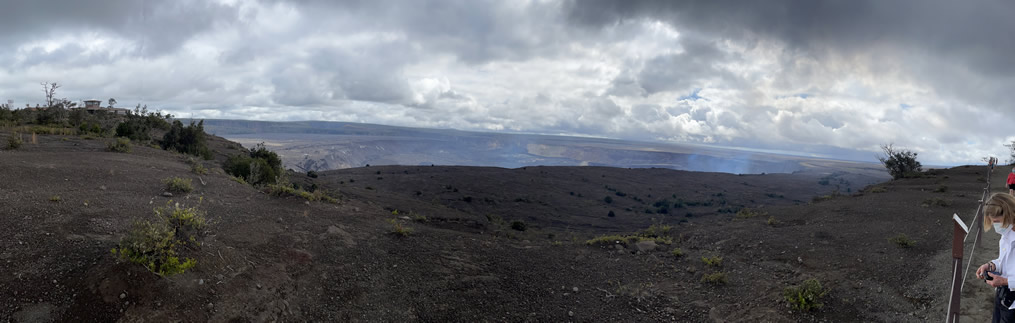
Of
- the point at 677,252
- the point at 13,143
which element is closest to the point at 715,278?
the point at 677,252

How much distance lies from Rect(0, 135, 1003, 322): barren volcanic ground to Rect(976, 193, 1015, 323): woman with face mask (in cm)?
355

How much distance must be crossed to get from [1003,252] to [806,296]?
4.33m

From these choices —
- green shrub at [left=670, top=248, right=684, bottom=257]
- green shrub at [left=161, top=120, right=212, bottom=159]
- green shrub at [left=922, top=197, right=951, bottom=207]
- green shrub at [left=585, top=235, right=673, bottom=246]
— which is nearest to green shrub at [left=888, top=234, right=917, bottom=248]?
green shrub at [left=670, top=248, right=684, bottom=257]

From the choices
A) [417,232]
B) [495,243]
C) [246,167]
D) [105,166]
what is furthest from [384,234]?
[246,167]

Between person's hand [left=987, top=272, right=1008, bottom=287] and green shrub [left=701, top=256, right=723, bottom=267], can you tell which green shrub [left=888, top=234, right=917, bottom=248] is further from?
person's hand [left=987, top=272, right=1008, bottom=287]

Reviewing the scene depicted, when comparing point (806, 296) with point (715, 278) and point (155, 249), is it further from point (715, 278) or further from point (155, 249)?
point (155, 249)

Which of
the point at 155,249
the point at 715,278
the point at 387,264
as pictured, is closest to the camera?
the point at 155,249

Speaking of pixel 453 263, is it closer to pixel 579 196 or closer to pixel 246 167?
pixel 246 167

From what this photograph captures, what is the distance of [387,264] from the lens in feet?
29.8

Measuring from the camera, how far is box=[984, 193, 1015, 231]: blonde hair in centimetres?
403

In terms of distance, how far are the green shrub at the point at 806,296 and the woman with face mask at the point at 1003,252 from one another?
3.59 m

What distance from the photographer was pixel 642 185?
2434 inches

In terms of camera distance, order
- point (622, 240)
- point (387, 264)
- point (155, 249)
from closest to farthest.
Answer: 1. point (155, 249)
2. point (387, 264)
3. point (622, 240)

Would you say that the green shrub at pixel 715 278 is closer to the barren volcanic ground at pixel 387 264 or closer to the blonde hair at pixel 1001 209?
the barren volcanic ground at pixel 387 264
